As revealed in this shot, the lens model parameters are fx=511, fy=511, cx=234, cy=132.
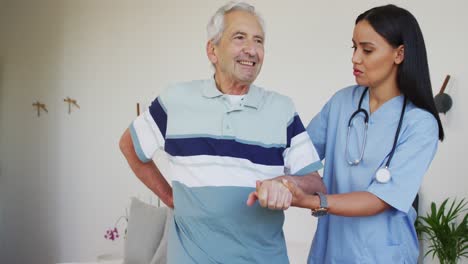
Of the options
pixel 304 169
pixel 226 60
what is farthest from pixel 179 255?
pixel 226 60

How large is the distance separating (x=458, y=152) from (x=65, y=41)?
3.38 m

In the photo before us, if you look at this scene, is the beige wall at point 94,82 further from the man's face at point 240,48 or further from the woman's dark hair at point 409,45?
the man's face at point 240,48

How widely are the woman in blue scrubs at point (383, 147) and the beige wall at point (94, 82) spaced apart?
6.50 feet

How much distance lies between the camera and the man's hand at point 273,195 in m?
1.10

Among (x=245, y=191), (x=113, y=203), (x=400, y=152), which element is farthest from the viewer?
(x=113, y=203)

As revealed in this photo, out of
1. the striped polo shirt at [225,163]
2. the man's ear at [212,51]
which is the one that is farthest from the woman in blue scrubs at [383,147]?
the man's ear at [212,51]

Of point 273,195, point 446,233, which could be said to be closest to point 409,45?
point 273,195

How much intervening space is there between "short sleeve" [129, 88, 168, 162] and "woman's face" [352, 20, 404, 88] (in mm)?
567

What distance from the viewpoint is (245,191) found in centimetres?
131

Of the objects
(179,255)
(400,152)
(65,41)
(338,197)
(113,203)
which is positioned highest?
(65,41)

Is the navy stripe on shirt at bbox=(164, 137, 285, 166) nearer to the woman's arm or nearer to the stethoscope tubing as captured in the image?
the woman's arm

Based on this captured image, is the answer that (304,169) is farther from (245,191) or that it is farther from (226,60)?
(226,60)

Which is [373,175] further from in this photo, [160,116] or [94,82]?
[94,82]

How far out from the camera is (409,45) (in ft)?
4.66
